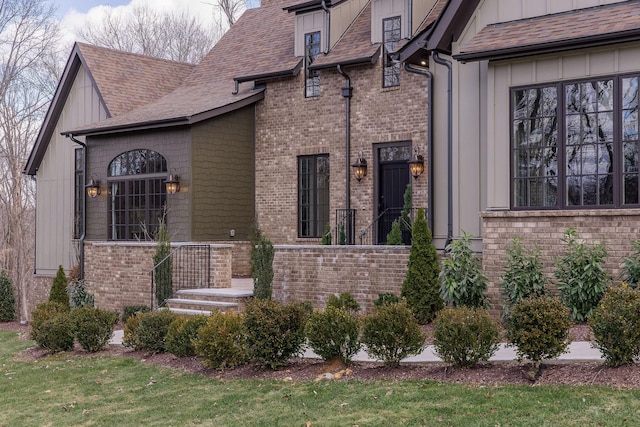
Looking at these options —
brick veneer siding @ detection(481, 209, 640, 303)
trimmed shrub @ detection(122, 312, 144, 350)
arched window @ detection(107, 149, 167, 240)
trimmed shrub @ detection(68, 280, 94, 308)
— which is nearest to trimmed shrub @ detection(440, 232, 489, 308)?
brick veneer siding @ detection(481, 209, 640, 303)

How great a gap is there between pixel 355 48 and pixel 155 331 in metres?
8.57

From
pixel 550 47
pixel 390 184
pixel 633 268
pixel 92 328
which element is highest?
pixel 550 47

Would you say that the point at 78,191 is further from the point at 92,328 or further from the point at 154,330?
the point at 154,330

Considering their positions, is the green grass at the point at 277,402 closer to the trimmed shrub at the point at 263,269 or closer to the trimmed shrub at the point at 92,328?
the trimmed shrub at the point at 92,328

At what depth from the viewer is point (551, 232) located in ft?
37.8

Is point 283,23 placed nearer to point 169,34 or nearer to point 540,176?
point 540,176

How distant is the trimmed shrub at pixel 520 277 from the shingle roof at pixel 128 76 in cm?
1329

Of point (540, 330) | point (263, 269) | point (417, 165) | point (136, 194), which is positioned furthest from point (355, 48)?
point (540, 330)

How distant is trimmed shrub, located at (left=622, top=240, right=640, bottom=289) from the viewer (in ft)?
34.6

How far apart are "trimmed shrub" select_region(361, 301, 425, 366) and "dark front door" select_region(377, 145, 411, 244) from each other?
7.58m

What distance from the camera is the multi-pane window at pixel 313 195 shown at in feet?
59.7

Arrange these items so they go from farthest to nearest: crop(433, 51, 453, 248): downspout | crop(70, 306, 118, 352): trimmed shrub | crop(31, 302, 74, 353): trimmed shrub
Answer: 1. crop(433, 51, 453, 248): downspout
2. crop(31, 302, 74, 353): trimmed shrub
3. crop(70, 306, 118, 352): trimmed shrub

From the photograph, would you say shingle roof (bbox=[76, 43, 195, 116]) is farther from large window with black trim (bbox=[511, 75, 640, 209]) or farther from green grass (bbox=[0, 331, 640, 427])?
large window with black trim (bbox=[511, 75, 640, 209])

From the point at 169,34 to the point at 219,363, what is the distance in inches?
1183
